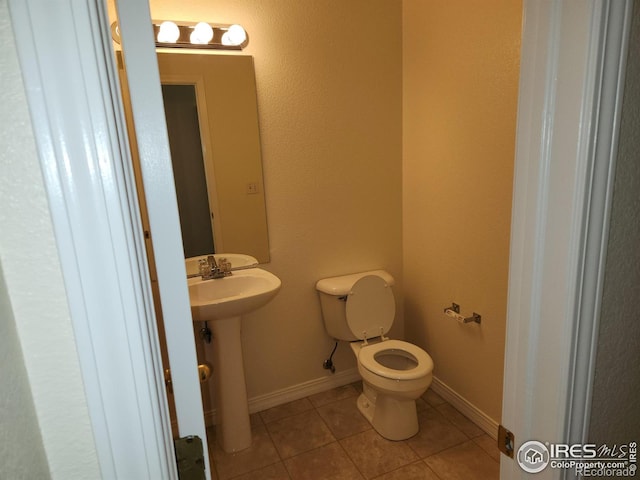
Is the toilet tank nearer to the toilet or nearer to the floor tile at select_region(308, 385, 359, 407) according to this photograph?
the toilet

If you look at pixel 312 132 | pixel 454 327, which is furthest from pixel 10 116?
pixel 454 327

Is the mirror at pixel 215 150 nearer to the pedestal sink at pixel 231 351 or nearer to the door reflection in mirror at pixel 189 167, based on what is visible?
the door reflection in mirror at pixel 189 167

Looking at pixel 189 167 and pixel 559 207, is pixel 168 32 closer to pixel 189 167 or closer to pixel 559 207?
pixel 189 167

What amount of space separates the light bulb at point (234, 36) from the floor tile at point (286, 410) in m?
2.08

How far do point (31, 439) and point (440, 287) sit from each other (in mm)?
2095

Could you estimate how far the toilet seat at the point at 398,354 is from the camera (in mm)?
1872

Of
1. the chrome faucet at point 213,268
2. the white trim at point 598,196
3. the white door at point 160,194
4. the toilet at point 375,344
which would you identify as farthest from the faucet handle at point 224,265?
the white trim at point 598,196

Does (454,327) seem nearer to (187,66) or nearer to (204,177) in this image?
(204,177)

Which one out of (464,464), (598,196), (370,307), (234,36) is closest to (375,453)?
(464,464)

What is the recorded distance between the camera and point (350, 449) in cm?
195

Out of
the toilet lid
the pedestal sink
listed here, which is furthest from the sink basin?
the toilet lid

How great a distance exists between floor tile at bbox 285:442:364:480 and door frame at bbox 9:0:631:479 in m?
1.17

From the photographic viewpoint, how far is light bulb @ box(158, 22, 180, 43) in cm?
172

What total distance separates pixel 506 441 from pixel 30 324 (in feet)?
2.95
